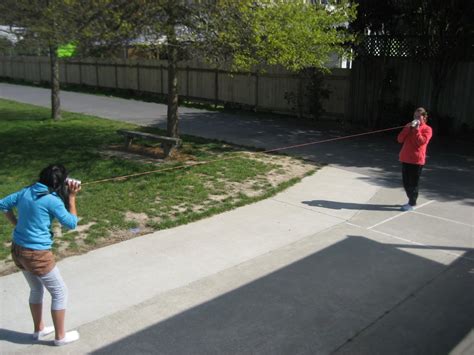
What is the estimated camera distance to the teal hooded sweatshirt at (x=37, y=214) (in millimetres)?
3678

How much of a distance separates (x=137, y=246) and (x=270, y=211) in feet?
7.27

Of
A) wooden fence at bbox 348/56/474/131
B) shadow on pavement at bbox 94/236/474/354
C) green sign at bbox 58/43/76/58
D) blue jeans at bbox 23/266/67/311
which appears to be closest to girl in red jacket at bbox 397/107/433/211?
shadow on pavement at bbox 94/236/474/354

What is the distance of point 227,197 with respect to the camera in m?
7.78

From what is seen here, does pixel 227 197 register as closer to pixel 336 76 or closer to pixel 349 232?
pixel 349 232

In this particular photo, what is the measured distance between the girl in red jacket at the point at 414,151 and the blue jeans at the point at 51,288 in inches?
209

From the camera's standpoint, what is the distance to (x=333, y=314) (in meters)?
4.46

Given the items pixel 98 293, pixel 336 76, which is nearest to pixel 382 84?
pixel 336 76

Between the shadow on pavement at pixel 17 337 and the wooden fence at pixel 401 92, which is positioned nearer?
the shadow on pavement at pixel 17 337

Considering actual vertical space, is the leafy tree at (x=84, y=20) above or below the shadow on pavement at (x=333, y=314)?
above

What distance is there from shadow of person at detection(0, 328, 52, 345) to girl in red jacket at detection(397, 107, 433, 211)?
5.44m

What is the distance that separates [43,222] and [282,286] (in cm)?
240

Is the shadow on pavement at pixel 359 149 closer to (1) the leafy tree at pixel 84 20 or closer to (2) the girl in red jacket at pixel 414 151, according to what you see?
(2) the girl in red jacket at pixel 414 151

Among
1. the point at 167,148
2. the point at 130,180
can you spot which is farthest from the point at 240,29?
the point at 130,180

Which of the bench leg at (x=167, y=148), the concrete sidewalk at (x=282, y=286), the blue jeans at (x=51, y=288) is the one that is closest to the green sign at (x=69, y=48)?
the bench leg at (x=167, y=148)
